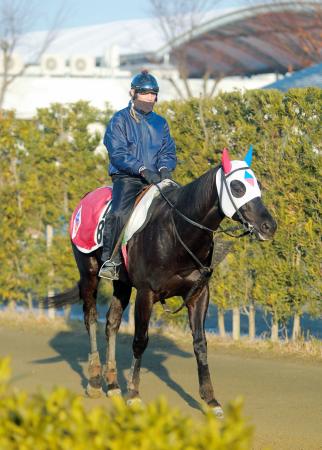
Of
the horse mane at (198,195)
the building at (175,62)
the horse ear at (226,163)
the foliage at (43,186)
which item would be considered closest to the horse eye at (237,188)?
the horse ear at (226,163)

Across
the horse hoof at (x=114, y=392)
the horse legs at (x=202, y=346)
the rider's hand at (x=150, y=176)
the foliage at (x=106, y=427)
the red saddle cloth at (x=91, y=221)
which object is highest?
the rider's hand at (x=150, y=176)

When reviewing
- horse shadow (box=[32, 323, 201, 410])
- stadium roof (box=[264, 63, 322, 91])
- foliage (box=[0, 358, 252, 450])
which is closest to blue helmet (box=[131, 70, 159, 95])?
horse shadow (box=[32, 323, 201, 410])

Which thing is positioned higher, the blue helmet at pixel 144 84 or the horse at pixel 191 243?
the blue helmet at pixel 144 84

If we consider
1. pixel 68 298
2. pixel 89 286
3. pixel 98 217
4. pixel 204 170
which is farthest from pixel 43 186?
pixel 98 217

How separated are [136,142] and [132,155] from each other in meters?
0.16

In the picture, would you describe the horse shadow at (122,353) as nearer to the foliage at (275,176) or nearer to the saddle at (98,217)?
the foliage at (275,176)

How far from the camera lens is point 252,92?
404 inches

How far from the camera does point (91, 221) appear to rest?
345 inches

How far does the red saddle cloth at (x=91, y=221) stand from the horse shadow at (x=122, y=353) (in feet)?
4.18

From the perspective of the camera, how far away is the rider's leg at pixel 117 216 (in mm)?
7969

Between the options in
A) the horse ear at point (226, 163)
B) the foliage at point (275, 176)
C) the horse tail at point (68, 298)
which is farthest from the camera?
the foliage at point (275, 176)

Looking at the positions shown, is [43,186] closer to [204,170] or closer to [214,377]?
[204,170]

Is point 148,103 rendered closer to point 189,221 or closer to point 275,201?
point 189,221

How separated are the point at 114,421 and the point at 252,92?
23.3ft
